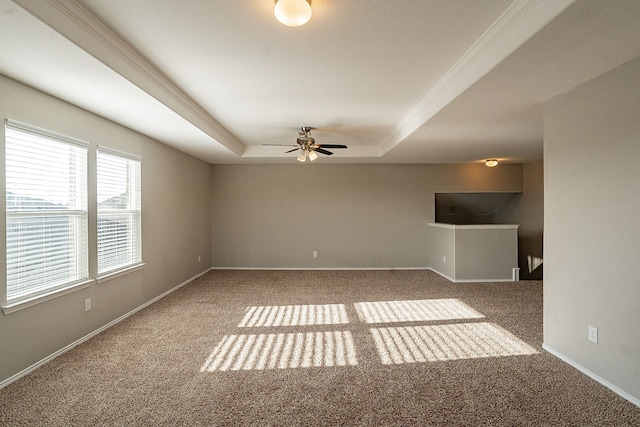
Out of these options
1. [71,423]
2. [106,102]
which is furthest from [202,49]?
[71,423]

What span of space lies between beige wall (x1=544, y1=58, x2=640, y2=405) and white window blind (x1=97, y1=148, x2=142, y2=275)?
446cm

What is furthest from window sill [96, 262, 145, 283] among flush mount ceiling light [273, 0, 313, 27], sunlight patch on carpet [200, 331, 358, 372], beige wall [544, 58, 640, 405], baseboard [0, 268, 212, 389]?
beige wall [544, 58, 640, 405]

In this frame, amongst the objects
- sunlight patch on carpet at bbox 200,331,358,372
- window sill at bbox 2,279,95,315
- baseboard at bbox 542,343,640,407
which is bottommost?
sunlight patch on carpet at bbox 200,331,358,372

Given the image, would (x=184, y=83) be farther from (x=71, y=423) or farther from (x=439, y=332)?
(x=439, y=332)

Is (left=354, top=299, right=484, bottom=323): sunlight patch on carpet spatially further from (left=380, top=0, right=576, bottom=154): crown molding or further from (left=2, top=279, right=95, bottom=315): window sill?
(left=2, top=279, right=95, bottom=315): window sill

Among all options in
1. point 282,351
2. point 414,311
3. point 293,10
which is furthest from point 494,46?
point 414,311

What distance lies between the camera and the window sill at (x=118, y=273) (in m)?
3.51

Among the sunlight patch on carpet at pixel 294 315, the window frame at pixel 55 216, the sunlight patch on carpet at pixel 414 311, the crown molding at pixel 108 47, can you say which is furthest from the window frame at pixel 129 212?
the sunlight patch on carpet at pixel 414 311

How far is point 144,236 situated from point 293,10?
12.3 feet

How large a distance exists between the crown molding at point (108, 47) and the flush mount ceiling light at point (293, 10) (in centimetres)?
121

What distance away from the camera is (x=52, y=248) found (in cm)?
→ 293

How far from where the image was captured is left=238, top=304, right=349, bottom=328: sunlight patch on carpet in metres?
3.77

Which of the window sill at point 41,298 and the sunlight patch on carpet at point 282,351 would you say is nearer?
the window sill at point 41,298

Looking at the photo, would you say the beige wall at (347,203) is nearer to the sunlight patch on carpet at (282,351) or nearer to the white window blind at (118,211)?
the white window blind at (118,211)
